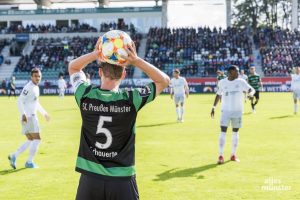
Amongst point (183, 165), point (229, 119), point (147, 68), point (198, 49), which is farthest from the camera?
point (198, 49)

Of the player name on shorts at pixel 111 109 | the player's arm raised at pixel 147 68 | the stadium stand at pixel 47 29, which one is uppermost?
the stadium stand at pixel 47 29

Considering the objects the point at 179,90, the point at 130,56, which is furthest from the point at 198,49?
the point at 130,56

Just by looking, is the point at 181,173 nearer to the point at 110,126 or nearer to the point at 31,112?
the point at 31,112

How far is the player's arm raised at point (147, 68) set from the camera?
3.61m

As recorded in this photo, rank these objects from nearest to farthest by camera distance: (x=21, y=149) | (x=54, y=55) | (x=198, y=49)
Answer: (x=21, y=149)
(x=198, y=49)
(x=54, y=55)

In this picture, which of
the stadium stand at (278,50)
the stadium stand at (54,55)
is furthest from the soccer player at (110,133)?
the stadium stand at (54,55)

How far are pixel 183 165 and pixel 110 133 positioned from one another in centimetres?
721

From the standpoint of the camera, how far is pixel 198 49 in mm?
54312

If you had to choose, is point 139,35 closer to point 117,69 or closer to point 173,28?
point 173,28

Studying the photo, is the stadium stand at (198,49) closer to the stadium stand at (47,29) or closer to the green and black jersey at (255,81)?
the stadium stand at (47,29)

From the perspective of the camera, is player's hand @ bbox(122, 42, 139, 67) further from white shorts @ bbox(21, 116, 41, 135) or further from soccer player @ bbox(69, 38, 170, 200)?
white shorts @ bbox(21, 116, 41, 135)

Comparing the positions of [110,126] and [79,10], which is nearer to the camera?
[110,126]

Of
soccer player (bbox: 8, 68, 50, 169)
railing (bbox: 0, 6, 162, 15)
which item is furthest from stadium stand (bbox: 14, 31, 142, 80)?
soccer player (bbox: 8, 68, 50, 169)

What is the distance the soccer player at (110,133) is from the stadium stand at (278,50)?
4511 cm
